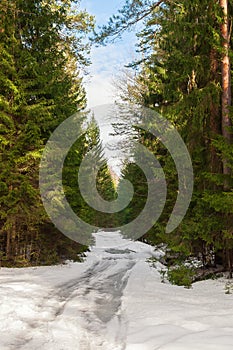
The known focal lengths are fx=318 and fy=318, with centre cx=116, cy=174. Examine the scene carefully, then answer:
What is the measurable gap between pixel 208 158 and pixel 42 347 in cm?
762

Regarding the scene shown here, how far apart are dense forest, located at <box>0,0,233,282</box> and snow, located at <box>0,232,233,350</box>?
1694 mm

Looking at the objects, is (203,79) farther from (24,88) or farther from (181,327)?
(181,327)

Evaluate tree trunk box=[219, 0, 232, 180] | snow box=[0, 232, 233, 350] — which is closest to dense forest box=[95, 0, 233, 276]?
tree trunk box=[219, 0, 232, 180]

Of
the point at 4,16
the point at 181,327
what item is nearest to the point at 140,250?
the point at 4,16

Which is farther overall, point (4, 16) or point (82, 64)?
point (82, 64)

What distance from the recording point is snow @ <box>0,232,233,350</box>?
4418 millimetres

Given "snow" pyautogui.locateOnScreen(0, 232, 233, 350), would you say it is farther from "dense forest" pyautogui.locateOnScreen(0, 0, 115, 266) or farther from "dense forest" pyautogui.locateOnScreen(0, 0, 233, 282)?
"dense forest" pyautogui.locateOnScreen(0, 0, 115, 266)

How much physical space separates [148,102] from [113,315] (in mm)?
13707

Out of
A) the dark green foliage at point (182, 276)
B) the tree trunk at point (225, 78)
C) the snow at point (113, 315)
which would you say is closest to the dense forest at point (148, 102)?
the tree trunk at point (225, 78)

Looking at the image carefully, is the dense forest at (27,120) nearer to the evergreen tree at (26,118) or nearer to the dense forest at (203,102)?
the evergreen tree at (26,118)

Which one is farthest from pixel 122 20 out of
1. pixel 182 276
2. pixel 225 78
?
pixel 182 276

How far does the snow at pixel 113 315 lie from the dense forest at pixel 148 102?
5.56 ft

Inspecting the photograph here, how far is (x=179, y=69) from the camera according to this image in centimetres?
1085

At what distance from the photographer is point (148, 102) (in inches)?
704
